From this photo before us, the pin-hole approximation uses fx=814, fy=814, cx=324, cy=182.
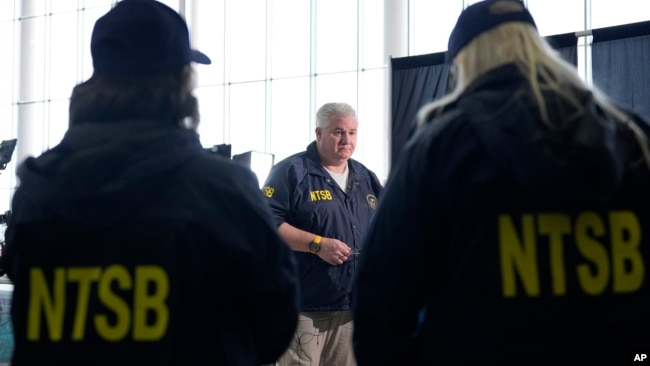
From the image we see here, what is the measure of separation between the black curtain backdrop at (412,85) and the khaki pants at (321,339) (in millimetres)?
2325

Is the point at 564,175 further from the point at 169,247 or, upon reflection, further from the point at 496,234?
the point at 169,247

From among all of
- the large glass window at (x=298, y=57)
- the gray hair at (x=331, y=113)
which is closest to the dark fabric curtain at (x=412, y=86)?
the gray hair at (x=331, y=113)

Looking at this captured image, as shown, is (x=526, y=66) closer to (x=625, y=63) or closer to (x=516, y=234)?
(x=516, y=234)

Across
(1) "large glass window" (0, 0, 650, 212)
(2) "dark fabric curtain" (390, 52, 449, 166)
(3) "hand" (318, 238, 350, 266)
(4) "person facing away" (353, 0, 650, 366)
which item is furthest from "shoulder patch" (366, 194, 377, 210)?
(1) "large glass window" (0, 0, 650, 212)

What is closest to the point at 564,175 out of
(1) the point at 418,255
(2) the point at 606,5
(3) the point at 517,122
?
(3) the point at 517,122

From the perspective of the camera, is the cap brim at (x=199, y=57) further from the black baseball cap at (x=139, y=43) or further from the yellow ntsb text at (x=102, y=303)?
the yellow ntsb text at (x=102, y=303)

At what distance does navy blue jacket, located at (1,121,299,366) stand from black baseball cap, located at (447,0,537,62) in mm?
527

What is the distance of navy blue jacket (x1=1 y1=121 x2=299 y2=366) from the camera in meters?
1.58

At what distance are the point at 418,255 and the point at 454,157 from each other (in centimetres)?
19

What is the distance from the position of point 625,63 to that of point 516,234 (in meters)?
4.00

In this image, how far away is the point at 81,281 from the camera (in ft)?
5.27

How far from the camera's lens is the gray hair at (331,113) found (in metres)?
4.05

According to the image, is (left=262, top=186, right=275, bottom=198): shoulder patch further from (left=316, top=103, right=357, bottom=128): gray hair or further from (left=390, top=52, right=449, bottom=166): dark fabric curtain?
(left=390, top=52, right=449, bottom=166): dark fabric curtain

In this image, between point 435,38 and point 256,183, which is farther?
point 435,38
